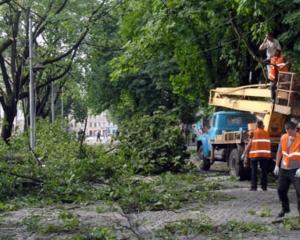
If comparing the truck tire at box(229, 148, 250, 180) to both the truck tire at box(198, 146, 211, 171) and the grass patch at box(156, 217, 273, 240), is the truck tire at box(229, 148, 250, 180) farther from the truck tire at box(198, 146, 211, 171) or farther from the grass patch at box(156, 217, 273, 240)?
the grass patch at box(156, 217, 273, 240)

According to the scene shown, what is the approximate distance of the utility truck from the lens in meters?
15.3

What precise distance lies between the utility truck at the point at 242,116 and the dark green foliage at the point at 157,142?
138 cm

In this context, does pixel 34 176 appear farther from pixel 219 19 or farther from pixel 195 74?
pixel 195 74

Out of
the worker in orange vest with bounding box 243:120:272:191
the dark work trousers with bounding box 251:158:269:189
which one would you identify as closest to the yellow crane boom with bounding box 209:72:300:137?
the worker in orange vest with bounding box 243:120:272:191

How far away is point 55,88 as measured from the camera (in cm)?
4822

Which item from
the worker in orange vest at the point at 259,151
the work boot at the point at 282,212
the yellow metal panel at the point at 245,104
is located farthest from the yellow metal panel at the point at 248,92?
the work boot at the point at 282,212

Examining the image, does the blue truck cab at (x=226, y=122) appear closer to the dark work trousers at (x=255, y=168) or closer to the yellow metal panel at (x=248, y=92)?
the yellow metal panel at (x=248, y=92)

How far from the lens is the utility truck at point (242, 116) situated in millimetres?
15328

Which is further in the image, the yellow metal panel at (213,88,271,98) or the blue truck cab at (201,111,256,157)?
the blue truck cab at (201,111,256,157)

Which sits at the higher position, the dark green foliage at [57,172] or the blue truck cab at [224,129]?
the blue truck cab at [224,129]

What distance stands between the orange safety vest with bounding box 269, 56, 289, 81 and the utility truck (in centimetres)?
20

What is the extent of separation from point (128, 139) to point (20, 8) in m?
12.2

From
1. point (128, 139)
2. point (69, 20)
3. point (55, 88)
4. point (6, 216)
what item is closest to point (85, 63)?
point (69, 20)

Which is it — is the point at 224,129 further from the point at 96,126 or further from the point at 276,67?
the point at 96,126
